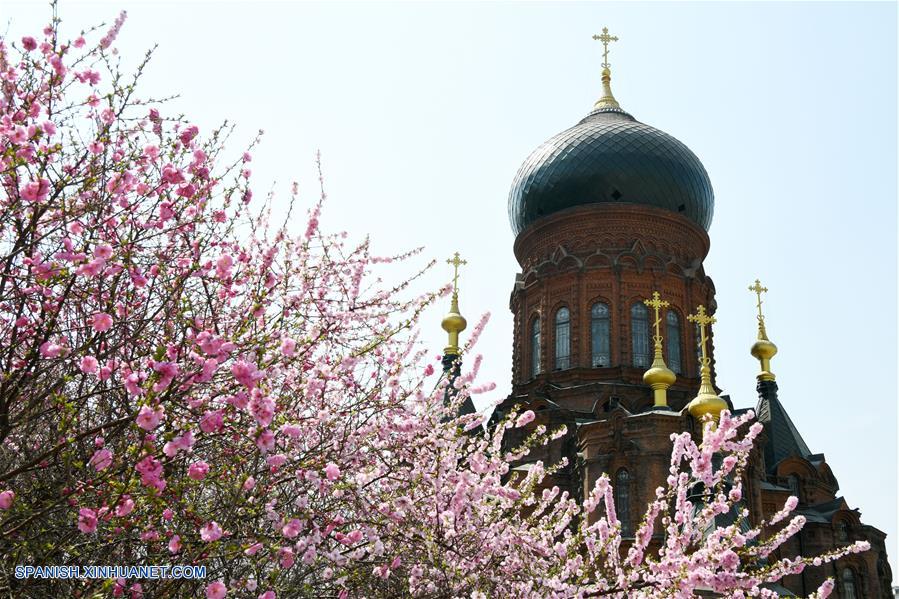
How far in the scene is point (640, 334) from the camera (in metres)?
25.1

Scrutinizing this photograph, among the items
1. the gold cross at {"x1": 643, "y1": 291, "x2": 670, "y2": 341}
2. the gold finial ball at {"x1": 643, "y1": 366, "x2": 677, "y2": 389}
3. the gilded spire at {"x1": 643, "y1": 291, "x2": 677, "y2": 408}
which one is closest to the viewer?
the gilded spire at {"x1": 643, "y1": 291, "x2": 677, "y2": 408}

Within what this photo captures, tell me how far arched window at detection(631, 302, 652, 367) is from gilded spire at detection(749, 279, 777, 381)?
19.8 feet

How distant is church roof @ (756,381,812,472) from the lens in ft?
88.1

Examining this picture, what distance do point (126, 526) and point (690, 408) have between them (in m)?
17.5

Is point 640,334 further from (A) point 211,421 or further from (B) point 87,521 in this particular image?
(B) point 87,521

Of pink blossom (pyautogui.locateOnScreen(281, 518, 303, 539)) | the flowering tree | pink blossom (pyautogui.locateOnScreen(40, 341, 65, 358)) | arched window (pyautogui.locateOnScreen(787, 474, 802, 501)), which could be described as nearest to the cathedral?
arched window (pyautogui.locateOnScreen(787, 474, 802, 501))

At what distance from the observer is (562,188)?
1041 inches

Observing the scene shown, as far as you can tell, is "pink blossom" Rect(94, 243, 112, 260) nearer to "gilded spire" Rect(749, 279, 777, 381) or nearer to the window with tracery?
the window with tracery

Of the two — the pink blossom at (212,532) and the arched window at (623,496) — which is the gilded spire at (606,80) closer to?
the arched window at (623,496)

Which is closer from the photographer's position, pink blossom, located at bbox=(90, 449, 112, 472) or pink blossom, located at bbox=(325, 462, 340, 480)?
pink blossom, located at bbox=(90, 449, 112, 472)

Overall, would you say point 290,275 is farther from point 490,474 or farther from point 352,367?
point 490,474

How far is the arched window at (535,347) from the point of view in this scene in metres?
26.0

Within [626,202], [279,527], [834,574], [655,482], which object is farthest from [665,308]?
[279,527]

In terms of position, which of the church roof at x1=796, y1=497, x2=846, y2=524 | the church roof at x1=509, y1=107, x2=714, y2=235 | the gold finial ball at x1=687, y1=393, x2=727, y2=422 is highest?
the church roof at x1=509, y1=107, x2=714, y2=235
